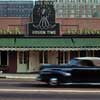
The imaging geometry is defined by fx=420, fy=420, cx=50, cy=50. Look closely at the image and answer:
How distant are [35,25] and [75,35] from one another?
3.89 m

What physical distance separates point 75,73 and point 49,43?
1779 cm

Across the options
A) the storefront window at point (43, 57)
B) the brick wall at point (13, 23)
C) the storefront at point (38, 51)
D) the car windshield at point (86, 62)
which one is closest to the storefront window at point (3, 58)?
the storefront at point (38, 51)

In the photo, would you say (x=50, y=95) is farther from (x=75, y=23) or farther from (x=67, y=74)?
(x=75, y=23)

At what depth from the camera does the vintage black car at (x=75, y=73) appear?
67.7 ft

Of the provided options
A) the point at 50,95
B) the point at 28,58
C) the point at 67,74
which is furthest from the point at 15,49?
the point at 50,95

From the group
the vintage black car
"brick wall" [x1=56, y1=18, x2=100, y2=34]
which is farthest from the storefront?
the vintage black car

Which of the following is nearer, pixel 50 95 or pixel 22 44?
pixel 50 95

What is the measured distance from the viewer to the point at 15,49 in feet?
123

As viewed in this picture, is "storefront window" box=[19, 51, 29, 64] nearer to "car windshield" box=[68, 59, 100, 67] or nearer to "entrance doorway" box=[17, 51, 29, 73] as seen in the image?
"entrance doorway" box=[17, 51, 29, 73]

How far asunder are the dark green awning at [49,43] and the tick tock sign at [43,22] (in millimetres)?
937

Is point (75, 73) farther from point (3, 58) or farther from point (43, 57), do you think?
point (3, 58)

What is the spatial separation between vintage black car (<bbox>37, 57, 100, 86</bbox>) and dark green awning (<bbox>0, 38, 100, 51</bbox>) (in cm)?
1670

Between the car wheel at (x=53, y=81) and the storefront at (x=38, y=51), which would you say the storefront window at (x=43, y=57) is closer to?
the storefront at (x=38, y=51)

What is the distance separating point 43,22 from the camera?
39750 millimetres
